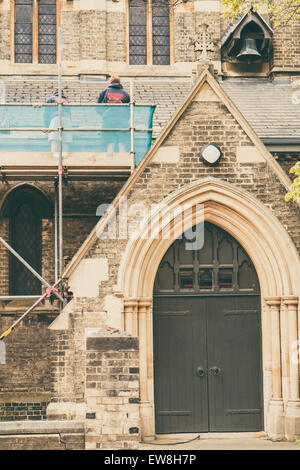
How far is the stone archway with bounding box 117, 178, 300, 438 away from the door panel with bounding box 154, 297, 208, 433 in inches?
13.6

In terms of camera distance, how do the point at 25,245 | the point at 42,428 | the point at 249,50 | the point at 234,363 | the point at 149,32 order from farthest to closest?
the point at 149,32, the point at 249,50, the point at 25,245, the point at 234,363, the point at 42,428

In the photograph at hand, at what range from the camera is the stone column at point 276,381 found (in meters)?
11.4

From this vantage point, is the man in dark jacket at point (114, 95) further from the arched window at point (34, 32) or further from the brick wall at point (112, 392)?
the brick wall at point (112, 392)

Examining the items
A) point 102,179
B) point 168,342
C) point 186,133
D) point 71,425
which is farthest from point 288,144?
point 71,425

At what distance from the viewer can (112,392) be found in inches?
360

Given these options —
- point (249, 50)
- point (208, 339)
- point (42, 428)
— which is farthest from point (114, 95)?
point (42, 428)

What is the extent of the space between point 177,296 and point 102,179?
3.10 m

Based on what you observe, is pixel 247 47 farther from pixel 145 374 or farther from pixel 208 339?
pixel 145 374

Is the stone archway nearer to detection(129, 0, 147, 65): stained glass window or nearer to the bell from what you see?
the bell

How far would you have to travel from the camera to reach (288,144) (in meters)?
13.6

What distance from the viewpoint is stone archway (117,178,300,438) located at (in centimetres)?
1150

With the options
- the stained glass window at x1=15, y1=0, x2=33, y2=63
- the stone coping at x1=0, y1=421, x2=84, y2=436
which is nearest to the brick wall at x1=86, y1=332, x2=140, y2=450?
the stone coping at x1=0, y1=421, x2=84, y2=436

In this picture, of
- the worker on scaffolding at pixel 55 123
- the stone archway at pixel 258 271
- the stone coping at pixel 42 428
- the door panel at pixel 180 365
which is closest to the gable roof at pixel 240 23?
the worker on scaffolding at pixel 55 123

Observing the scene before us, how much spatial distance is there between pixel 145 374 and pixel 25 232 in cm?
461
